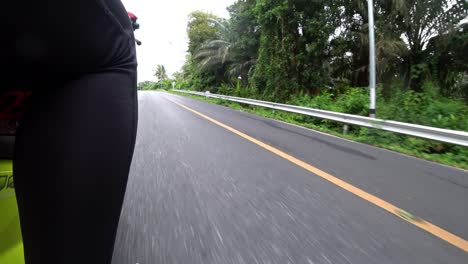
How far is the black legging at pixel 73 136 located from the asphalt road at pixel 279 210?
2.57 feet

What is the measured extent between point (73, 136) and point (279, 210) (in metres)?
1.76

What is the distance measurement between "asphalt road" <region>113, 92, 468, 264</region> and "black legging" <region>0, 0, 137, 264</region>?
2.57 ft

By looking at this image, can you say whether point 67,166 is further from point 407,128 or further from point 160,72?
point 160,72

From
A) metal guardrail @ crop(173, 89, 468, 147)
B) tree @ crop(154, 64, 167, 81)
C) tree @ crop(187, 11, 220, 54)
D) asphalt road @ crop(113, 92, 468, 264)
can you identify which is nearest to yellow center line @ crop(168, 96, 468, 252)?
asphalt road @ crop(113, 92, 468, 264)

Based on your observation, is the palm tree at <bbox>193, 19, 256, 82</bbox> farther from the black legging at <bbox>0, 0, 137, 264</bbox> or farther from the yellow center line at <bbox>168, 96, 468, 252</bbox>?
the black legging at <bbox>0, 0, 137, 264</bbox>

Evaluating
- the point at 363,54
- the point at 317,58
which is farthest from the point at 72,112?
the point at 363,54

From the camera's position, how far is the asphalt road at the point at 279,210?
1.66m

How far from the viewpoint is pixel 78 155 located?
2.75 feet

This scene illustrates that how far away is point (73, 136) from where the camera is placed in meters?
0.83

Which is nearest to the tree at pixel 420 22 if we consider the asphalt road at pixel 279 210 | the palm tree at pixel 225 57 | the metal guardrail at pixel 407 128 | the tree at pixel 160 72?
the metal guardrail at pixel 407 128

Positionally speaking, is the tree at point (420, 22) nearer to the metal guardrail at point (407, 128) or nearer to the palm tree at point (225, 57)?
the metal guardrail at point (407, 128)

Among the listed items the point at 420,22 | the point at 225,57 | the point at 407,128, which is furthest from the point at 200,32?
the point at 407,128

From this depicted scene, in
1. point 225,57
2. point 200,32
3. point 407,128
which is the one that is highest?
point 200,32

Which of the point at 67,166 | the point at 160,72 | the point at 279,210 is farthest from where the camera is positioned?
the point at 160,72
